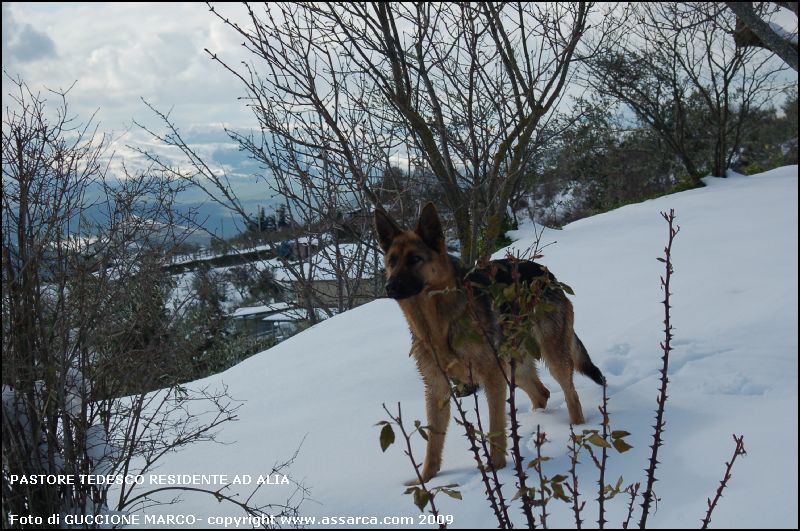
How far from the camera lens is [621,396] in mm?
4656

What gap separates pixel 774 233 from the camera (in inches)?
327

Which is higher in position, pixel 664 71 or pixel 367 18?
pixel 664 71

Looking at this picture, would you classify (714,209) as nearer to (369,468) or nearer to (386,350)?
(386,350)

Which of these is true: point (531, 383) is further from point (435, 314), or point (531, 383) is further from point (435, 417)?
point (435, 314)

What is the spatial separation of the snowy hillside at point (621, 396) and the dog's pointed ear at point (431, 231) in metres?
1.36

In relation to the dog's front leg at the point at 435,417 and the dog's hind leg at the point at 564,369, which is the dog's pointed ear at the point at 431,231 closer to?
the dog's front leg at the point at 435,417

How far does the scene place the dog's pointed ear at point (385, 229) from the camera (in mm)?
4289

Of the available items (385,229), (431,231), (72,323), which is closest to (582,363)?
(431,231)

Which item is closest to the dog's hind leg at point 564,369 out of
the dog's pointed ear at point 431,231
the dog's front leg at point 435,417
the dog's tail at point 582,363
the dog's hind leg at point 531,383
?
the dog's tail at point 582,363

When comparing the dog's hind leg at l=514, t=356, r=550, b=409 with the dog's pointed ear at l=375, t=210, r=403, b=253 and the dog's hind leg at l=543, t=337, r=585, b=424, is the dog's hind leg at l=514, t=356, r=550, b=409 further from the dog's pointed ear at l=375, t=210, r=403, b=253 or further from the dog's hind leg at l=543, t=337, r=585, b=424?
the dog's pointed ear at l=375, t=210, r=403, b=253

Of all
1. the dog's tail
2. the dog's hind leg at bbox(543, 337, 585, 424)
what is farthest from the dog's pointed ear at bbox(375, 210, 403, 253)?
the dog's tail

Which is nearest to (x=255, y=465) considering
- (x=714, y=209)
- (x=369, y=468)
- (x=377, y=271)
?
(x=369, y=468)

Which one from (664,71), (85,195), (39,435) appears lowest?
(39,435)

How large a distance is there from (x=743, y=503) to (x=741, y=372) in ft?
5.68
